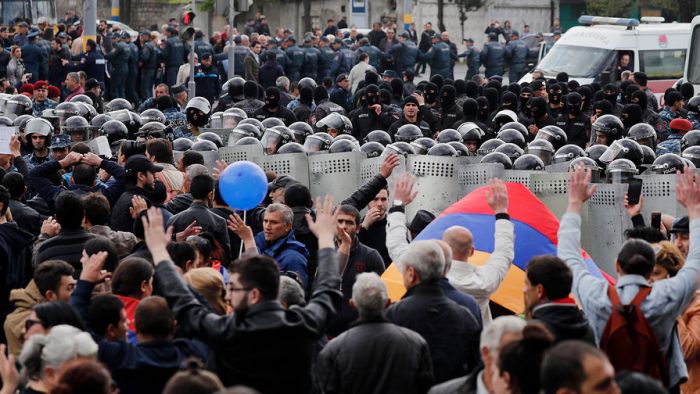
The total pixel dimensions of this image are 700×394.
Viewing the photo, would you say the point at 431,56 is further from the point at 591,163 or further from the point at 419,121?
the point at 591,163

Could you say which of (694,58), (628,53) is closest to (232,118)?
(694,58)

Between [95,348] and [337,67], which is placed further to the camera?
[337,67]

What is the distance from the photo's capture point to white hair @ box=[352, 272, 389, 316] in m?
6.90

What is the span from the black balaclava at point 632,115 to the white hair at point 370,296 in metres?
12.7

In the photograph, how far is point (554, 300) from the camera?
281 inches

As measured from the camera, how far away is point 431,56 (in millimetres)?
36375

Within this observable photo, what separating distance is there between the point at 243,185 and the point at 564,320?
3.36 metres

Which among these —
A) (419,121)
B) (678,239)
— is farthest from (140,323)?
(419,121)

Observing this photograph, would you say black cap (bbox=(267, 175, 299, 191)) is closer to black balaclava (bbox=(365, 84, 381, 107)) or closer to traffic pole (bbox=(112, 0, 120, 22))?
black balaclava (bbox=(365, 84, 381, 107))

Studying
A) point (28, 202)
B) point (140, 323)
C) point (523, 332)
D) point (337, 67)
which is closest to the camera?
point (523, 332)

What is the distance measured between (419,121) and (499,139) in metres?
3.70

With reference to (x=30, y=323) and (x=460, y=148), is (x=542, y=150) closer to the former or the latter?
(x=460, y=148)

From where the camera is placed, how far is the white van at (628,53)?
2877 cm

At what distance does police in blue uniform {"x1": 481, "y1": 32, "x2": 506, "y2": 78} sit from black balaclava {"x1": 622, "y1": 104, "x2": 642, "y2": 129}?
18.9 meters
